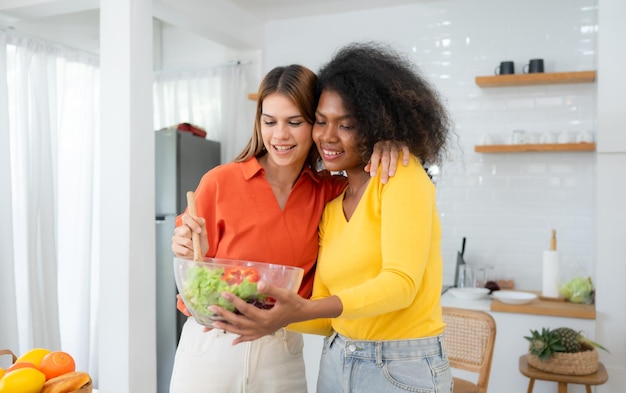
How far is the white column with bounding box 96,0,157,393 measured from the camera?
3139mm

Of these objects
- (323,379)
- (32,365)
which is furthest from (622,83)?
(32,365)

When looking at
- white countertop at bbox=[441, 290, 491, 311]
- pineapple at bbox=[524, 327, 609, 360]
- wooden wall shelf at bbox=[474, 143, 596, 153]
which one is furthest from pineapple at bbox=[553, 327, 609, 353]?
wooden wall shelf at bbox=[474, 143, 596, 153]

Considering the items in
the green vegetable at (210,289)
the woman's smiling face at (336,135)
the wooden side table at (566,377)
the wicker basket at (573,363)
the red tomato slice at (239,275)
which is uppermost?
the woman's smiling face at (336,135)

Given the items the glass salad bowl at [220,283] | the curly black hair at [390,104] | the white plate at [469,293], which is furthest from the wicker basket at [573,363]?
the glass salad bowl at [220,283]

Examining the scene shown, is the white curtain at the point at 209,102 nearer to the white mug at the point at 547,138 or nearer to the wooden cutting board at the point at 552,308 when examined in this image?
the white mug at the point at 547,138

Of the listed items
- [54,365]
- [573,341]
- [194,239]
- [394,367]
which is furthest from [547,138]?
[54,365]

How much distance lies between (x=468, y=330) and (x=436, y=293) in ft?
4.03

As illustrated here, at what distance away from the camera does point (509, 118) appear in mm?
3973

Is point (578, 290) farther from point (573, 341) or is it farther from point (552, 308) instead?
point (573, 341)

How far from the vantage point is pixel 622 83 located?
3086 mm

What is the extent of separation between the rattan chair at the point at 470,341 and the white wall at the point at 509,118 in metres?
1.50

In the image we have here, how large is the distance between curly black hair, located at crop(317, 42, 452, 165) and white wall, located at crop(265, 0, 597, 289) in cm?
240

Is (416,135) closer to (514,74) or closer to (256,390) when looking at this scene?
(256,390)

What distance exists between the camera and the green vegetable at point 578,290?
331cm
